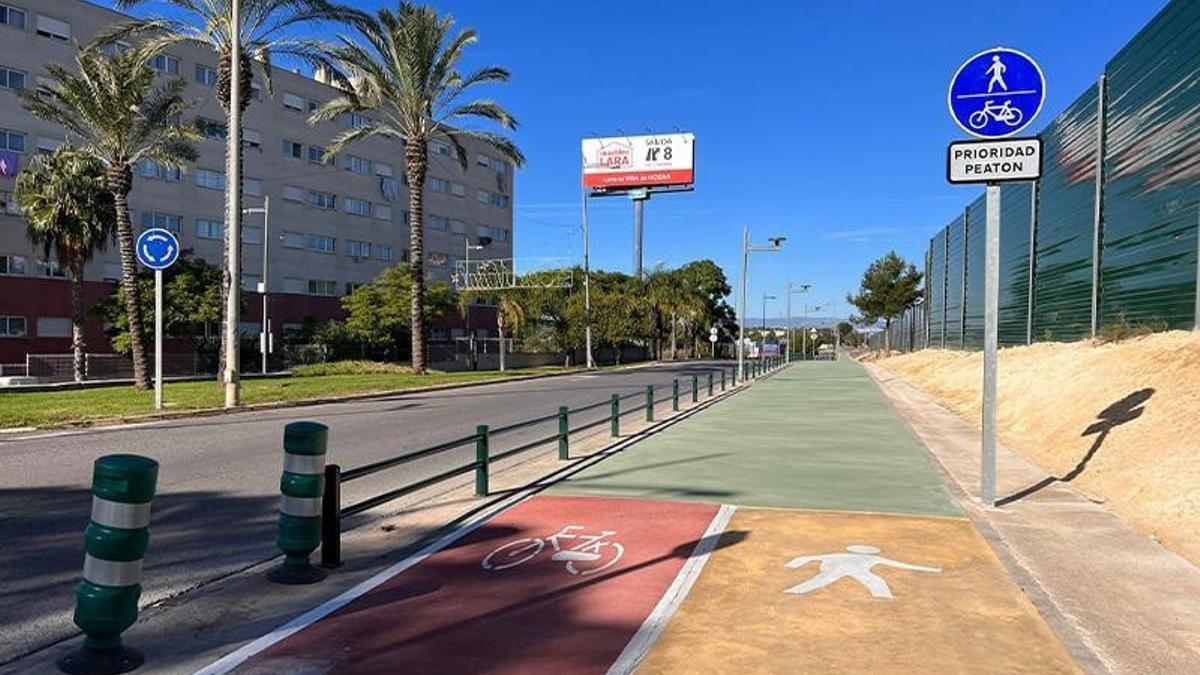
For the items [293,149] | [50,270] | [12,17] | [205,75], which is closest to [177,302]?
[50,270]

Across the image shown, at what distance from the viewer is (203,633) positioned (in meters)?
4.90

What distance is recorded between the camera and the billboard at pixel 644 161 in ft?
268

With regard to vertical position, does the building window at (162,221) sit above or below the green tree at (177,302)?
above

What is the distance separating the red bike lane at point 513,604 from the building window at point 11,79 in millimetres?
42943

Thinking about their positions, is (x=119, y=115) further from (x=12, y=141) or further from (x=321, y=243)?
(x=321, y=243)

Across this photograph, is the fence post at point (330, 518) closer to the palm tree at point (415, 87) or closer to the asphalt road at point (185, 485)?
the asphalt road at point (185, 485)

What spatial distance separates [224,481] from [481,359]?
1873 inches

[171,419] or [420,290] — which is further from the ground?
[420,290]

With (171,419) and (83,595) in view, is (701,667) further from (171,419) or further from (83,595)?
(171,419)

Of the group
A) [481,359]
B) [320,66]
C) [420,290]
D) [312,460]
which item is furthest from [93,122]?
[481,359]

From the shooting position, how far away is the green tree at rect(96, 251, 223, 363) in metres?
37.6

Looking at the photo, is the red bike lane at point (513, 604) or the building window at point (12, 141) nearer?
the red bike lane at point (513, 604)

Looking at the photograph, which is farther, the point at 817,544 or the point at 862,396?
the point at 862,396

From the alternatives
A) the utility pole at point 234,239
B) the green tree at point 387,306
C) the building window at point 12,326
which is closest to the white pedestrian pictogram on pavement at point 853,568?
the utility pole at point 234,239
